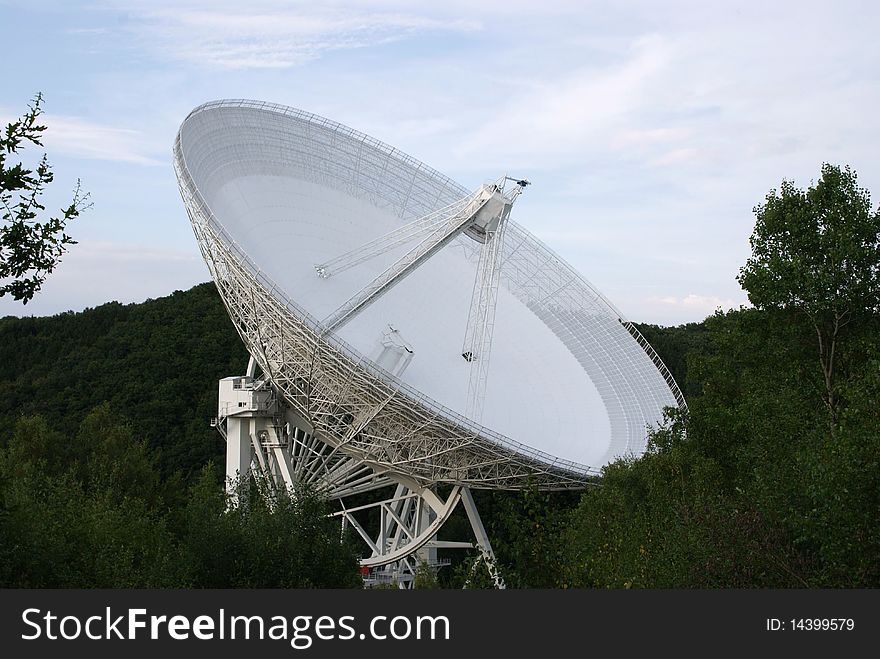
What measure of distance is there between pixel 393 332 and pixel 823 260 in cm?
1263

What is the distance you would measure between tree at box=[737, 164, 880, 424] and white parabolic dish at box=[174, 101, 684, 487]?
812 centimetres

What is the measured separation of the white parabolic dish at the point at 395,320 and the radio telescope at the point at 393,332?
56 mm

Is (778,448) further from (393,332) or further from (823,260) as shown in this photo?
(393,332)

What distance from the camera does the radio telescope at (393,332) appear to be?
83.9ft

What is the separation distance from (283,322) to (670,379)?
14550mm

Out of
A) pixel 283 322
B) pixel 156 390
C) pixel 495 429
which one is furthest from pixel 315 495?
pixel 156 390

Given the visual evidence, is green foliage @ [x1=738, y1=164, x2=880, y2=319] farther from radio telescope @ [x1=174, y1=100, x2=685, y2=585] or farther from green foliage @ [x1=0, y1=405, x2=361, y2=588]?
green foliage @ [x1=0, y1=405, x2=361, y2=588]

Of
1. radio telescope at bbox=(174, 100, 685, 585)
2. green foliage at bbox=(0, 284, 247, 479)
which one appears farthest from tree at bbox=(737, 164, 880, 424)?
green foliage at bbox=(0, 284, 247, 479)

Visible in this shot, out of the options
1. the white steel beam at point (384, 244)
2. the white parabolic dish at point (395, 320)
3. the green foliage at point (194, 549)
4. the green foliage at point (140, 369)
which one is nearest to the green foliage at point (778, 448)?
the white parabolic dish at point (395, 320)

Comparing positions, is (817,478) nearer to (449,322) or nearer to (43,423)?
(449,322)

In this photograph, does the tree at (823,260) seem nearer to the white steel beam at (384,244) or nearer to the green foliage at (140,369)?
the white steel beam at (384,244)

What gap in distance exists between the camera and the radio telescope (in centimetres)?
2558

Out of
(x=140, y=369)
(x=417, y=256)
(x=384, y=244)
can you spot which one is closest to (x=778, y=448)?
(x=417, y=256)

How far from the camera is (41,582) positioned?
64.3ft
